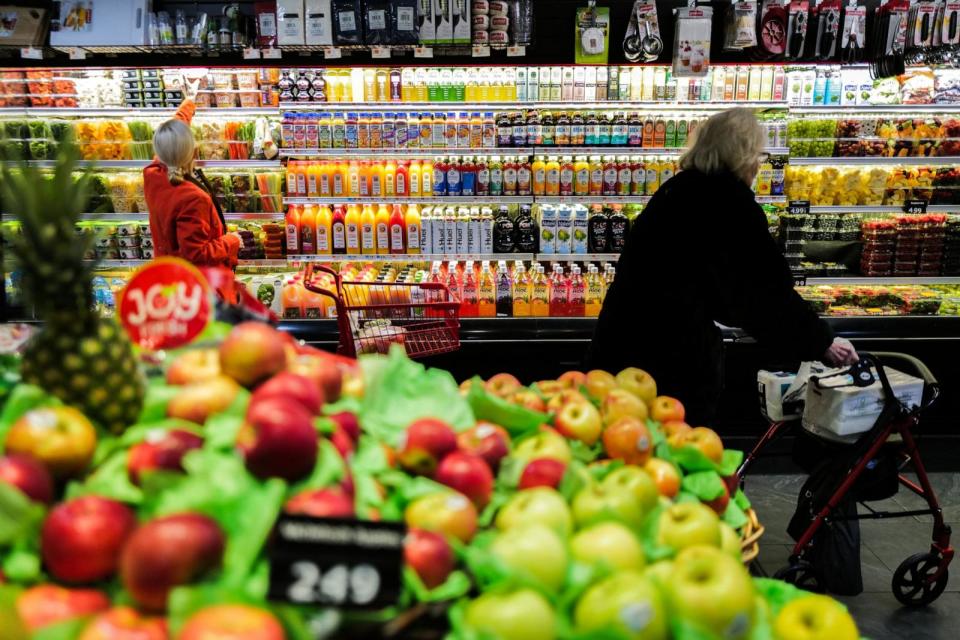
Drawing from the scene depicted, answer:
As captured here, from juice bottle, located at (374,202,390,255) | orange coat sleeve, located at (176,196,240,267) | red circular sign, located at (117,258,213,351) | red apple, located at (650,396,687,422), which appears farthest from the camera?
juice bottle, located at (374,202,390,255)

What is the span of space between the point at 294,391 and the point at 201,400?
17 cm

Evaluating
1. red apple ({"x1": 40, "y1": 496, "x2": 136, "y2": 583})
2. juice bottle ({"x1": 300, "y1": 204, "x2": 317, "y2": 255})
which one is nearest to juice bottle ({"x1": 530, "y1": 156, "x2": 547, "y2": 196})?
juice bottle ({"x1": 300, "y1": 204, "x2": 317, "y2": 255})

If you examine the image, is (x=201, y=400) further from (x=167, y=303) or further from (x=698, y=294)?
(x=698, y=294)

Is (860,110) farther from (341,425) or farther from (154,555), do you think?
(154,555)

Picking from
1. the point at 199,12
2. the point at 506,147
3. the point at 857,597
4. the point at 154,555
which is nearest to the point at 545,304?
the point at 506,147

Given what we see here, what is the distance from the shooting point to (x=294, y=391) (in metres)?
1.23

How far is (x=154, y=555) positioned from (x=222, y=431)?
0.28 metres

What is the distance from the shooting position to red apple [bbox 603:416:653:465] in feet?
5.00

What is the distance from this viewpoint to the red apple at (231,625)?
0.83 metres

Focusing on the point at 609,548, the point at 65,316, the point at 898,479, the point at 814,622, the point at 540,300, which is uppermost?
the point at 65,316

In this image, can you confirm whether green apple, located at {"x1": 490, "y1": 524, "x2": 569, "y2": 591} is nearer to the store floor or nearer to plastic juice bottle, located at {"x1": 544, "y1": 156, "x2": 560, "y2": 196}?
the store floor

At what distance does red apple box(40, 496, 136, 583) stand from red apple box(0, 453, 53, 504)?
60mm

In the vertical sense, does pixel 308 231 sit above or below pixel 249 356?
→ below

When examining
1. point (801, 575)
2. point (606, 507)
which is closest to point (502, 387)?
point (606, 507)
